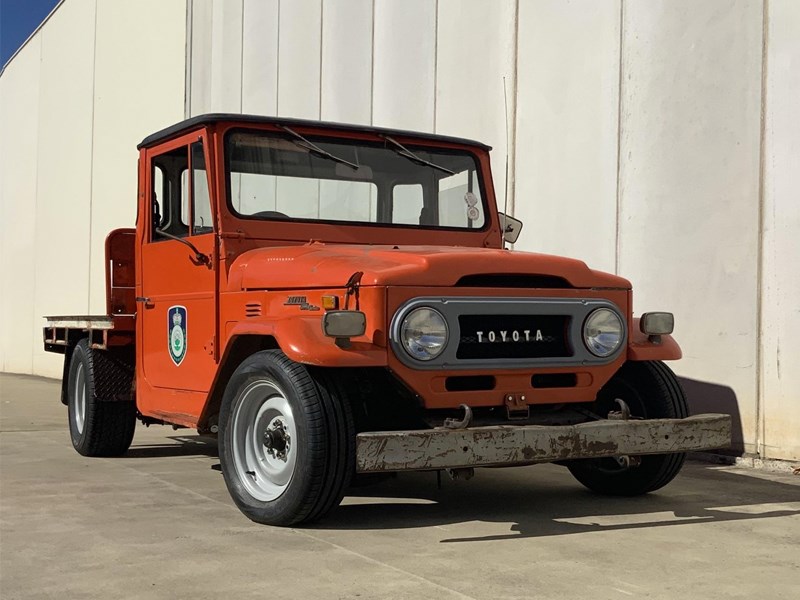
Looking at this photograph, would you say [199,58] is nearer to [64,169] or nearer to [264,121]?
[64,169]

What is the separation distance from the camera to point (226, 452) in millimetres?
5539

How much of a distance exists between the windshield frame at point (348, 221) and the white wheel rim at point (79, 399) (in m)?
2.63

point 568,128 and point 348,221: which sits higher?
point 568,128

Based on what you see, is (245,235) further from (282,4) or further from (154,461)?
(282,4)

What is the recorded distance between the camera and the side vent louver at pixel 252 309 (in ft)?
19.2

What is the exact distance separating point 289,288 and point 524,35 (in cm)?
564

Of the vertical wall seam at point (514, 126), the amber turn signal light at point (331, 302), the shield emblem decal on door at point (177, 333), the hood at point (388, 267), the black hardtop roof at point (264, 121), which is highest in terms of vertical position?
the vertical wall seam at point (514, 126)

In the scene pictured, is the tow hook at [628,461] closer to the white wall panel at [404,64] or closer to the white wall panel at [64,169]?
the white wall panel at [404,64]

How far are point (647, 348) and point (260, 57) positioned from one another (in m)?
11.7

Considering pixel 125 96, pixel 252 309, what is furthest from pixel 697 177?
pixel 125 96

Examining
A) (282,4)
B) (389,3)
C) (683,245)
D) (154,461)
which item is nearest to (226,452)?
(154,461)

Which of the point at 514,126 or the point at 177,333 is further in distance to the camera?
the point at 514,126

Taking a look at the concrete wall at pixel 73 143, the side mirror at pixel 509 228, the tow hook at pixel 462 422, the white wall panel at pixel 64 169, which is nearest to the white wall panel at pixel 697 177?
the side mirror at pixel 509 228

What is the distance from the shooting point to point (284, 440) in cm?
534
